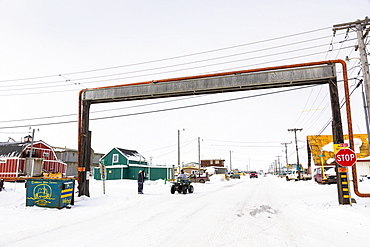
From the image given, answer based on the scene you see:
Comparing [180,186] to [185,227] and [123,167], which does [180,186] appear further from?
[123,167]

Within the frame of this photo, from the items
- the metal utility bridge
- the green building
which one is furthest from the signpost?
the green building

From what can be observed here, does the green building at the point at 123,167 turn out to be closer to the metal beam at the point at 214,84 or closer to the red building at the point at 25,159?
the red building at the point at 25,159

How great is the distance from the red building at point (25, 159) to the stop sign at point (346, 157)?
32779 millimetres

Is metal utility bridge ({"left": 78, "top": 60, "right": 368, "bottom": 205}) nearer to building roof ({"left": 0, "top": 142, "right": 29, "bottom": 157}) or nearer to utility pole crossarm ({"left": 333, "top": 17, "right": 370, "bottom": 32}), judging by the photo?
utility pole crossarm ({"left": 333, "top": 17, "right": 370, "bottom": 32})

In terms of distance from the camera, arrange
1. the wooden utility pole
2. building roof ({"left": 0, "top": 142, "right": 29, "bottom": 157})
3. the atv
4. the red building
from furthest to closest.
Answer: building roof ({"left": 0, "top": 142, "right": 29, "bottom": 157}), the red building, the atv, the wooden utility pole

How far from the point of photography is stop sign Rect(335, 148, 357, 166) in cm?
1109

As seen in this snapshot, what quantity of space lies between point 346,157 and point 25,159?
116 feet

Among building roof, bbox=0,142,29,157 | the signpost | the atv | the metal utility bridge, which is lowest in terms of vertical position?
the atv

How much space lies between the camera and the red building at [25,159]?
3225cm

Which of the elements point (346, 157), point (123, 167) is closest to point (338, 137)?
point (346, 157)

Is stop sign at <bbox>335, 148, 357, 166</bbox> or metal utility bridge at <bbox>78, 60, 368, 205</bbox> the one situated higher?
metal utility bridge at <bbox>78, 60, 368, 205</bbox>

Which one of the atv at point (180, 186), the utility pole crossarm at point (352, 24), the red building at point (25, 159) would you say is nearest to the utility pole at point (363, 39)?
the utility pole crossarm at point (352, 24)

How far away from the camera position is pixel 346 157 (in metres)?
11.3

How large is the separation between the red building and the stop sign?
32.8 metres
